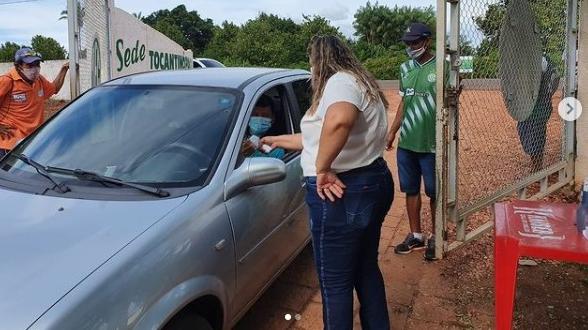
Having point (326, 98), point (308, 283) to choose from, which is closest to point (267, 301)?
point (308, 283)

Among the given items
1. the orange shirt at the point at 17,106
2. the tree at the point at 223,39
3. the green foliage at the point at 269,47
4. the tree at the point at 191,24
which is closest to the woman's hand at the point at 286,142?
the orange shirt at the point at 17,106

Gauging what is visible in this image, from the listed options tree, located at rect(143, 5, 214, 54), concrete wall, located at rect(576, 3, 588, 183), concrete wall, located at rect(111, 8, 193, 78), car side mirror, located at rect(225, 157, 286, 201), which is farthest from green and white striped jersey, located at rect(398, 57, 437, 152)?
tree, located at rect(143, 5, 214, 54)

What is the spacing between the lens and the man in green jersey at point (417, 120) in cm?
399

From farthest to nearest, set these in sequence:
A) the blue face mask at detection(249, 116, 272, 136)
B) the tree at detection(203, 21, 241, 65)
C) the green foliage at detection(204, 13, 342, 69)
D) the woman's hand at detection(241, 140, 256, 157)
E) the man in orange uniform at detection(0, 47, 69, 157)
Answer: the tree at detection(203, 21, 241, 65)
the green foliage at detection(204, 13, 342, 69)
the man in orange uniform at detection(0, 47, 69, 157)
the blue face mask at detection(249, 116, 272, 136)
the woman's hand at detection(241, 140, 256, 157)

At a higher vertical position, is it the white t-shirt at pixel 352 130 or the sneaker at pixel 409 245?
the white t-shirt at pixel 352 130

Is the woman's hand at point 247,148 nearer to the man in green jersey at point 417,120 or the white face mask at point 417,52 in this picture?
the man in green jersey at point 417,120

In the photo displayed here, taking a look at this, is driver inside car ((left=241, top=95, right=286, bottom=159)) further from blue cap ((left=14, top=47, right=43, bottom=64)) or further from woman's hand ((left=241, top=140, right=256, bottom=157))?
blue cap ((left=14, top=47, right=43, bottom=64))

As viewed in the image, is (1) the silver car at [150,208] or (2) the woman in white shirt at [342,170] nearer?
(1) the silver car at [150,208]

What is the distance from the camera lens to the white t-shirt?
2301mm

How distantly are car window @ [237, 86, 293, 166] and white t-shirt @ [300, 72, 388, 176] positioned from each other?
0.50 metres

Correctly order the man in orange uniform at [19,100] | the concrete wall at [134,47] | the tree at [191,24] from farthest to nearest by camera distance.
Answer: the tree at [191,24], the concrete wall at [134,47], the man in orange uniform at [19,100]

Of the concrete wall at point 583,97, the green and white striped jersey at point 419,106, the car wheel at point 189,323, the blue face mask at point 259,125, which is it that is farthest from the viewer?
the concrete wall at point 583,97

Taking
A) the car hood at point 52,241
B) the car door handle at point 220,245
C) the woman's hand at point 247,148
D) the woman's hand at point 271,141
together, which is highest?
the woman's hand at point 271,141

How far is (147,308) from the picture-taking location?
6.24 ft
